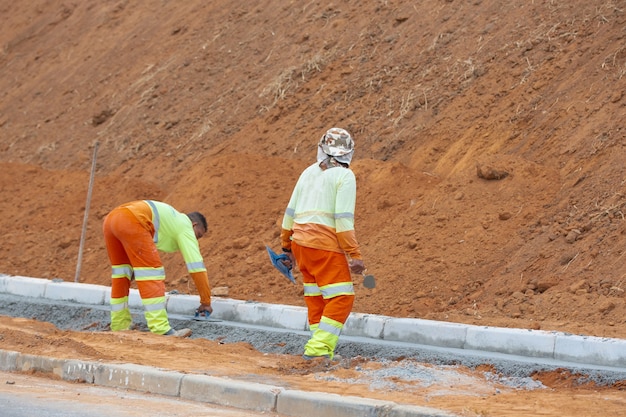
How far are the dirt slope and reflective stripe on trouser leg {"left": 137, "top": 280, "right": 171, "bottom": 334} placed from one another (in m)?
2.24

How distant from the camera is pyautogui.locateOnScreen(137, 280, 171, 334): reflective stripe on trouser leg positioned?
10500mm

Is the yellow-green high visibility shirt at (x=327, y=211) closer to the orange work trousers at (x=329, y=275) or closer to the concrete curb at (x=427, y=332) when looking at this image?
the orange work trousers at (x=329, y=275)

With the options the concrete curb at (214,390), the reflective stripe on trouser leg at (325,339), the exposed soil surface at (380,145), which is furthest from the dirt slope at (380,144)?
the concrete curb at (214,390)

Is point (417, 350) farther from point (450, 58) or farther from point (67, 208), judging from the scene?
point (67, 208)

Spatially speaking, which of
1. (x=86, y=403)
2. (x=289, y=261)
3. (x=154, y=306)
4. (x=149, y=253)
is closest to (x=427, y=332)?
(x=289, y=261)

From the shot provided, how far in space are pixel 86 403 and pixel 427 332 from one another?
3800 mm

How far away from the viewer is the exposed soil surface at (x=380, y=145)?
1138 cm

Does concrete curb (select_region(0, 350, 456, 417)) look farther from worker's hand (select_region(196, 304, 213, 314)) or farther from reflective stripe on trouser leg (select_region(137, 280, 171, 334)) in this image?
worker's hand (select_region(196, 304, 213, 314))

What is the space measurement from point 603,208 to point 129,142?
9696 mm

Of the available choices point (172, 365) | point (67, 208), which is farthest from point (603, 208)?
point (67, 208)

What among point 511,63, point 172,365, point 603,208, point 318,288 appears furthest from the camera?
point 511,63

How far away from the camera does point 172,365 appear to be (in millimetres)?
8367

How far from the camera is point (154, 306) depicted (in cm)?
1051

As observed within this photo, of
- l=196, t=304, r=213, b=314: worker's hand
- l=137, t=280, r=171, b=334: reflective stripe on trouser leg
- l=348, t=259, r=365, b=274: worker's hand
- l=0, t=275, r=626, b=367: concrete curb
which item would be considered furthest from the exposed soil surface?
l=348, t=259, r=365, b=274: worker's hand
